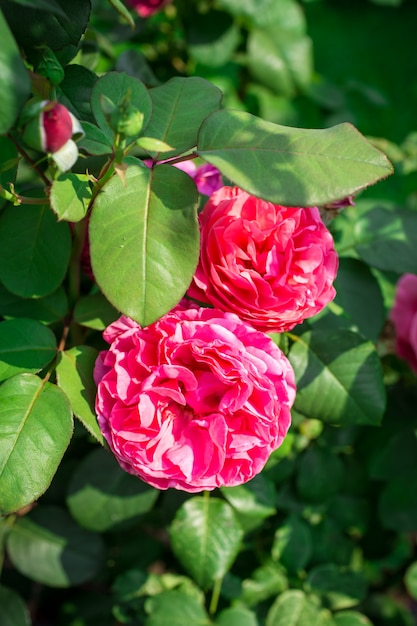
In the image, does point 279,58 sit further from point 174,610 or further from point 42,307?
point 174,610

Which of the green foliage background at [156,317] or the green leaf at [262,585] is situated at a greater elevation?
the green foliage background at [156,317]

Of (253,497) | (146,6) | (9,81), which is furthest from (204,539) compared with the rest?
(146,6)

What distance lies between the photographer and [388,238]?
3.41 feet

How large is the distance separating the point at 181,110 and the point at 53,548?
76 cm

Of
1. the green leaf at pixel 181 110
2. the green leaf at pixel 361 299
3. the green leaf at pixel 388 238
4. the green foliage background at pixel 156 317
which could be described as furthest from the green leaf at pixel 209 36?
the green leaf at pixel 181 110

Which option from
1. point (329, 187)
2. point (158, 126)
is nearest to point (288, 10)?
point (158, 126)

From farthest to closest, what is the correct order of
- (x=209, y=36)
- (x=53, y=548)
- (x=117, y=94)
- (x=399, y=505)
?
(x=209, y=36)
(x=399, y=505)
(x=53, y=548)
(x=117, y=94)

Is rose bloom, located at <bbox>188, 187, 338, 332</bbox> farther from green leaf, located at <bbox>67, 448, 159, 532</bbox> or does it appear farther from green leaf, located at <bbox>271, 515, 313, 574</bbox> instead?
green leaf, located at <bbox>271, 515, 313, 574</bbox>

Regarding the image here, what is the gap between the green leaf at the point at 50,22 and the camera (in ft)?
2.17

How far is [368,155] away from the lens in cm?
59

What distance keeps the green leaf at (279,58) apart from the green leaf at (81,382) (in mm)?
1402

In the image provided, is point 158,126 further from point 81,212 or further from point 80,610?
point 80,610

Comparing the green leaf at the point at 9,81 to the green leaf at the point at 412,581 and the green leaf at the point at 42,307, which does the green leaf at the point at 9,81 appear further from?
the green leaf at the point at 412,581

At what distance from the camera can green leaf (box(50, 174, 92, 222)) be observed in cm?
61
